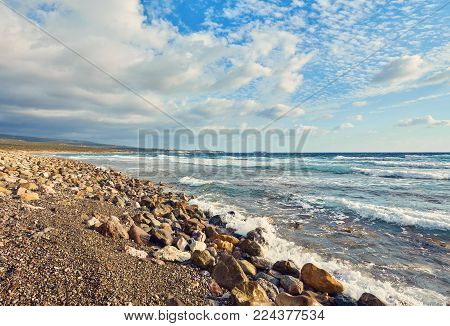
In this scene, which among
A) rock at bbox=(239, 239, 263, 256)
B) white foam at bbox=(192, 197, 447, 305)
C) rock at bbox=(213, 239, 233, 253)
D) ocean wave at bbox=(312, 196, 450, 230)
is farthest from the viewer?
ocean wave at bbox=(312, 196, 450, 230)

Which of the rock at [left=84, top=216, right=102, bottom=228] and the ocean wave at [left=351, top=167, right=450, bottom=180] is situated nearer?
the rock at [left=84, top=216, right=102, bottom=228]

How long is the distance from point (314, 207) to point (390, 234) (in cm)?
388

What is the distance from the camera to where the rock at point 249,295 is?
402cm

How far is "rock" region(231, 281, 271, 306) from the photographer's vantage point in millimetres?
4023

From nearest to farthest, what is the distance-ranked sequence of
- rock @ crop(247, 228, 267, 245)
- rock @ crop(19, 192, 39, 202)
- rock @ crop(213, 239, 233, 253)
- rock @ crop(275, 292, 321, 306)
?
rock @ crop(275, 292, 321, 306) < rock @ crop(213, 239, 233, 253) < rock @ crop(19, 192, 39, 202) < rock @ crop(247, 228, 267, 245)

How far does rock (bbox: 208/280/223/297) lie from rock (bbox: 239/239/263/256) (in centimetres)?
205

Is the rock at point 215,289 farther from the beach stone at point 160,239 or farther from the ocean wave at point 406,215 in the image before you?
the ocean wave at point 406,215

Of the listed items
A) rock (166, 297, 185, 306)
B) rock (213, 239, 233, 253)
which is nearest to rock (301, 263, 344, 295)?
rock (213, 239, 233, 253)

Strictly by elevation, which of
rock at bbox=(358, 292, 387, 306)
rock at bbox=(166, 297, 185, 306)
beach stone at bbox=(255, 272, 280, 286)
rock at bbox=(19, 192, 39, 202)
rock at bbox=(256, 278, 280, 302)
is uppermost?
rock at bbox=(19, 192, 39, 202)

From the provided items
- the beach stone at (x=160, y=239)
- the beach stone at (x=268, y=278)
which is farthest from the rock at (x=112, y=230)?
the beach stone at (x=268, y=278)

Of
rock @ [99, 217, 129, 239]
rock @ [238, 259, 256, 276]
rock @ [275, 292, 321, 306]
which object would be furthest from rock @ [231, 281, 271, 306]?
rock @ [99, 217, 129, 239]

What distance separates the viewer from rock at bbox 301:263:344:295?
506cm

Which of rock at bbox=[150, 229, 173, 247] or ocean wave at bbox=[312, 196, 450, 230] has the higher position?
rock at bbox=[150, 229, 173, 247]

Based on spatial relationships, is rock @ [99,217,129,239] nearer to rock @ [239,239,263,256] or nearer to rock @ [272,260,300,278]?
rock @ [239,239,263,256]
